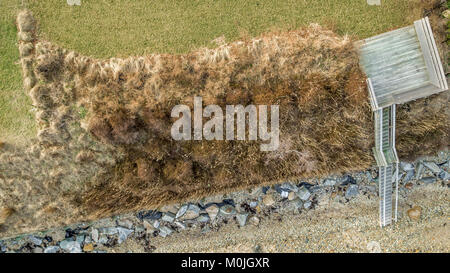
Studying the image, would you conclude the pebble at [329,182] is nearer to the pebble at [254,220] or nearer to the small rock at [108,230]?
the pebble at [254,220]

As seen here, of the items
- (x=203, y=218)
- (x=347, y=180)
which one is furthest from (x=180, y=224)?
(x=347, y=180)

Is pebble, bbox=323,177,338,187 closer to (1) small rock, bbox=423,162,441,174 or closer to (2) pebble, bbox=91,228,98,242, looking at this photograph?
(1) small rock, bbox=423,162,441,174

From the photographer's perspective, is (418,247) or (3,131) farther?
(418,247)

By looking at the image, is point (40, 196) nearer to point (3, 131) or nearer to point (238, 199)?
point (3, 131)

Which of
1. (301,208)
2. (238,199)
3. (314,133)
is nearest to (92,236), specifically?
(238,199)

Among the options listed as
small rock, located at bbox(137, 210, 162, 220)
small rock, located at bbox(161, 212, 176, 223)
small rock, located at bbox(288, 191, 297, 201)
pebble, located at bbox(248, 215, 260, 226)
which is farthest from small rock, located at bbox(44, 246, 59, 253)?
small rock, located at bbox(288, 191, 297, 201)

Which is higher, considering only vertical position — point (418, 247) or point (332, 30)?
point (332, 30)
